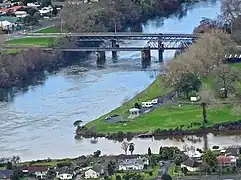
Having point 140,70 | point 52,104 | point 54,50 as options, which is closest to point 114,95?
point 52,104

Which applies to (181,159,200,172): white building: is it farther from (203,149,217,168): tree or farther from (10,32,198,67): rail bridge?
(10,32,198,67): rail bridge

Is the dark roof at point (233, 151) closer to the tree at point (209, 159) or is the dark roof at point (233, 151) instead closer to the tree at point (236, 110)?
the tree at point (209, 159)

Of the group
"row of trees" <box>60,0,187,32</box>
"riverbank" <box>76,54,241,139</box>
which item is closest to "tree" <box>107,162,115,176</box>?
"riverbank" <box>76,54,241,139</box>

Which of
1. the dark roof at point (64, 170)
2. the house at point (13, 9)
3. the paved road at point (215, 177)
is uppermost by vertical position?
the house at point (13, 9)

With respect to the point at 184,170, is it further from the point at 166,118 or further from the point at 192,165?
the point at 166,118

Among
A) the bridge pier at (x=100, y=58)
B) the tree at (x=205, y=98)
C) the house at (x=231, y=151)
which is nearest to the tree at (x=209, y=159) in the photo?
the house at (x=231, y=151)

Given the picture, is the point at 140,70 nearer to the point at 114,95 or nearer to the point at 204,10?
the point at 114,95
